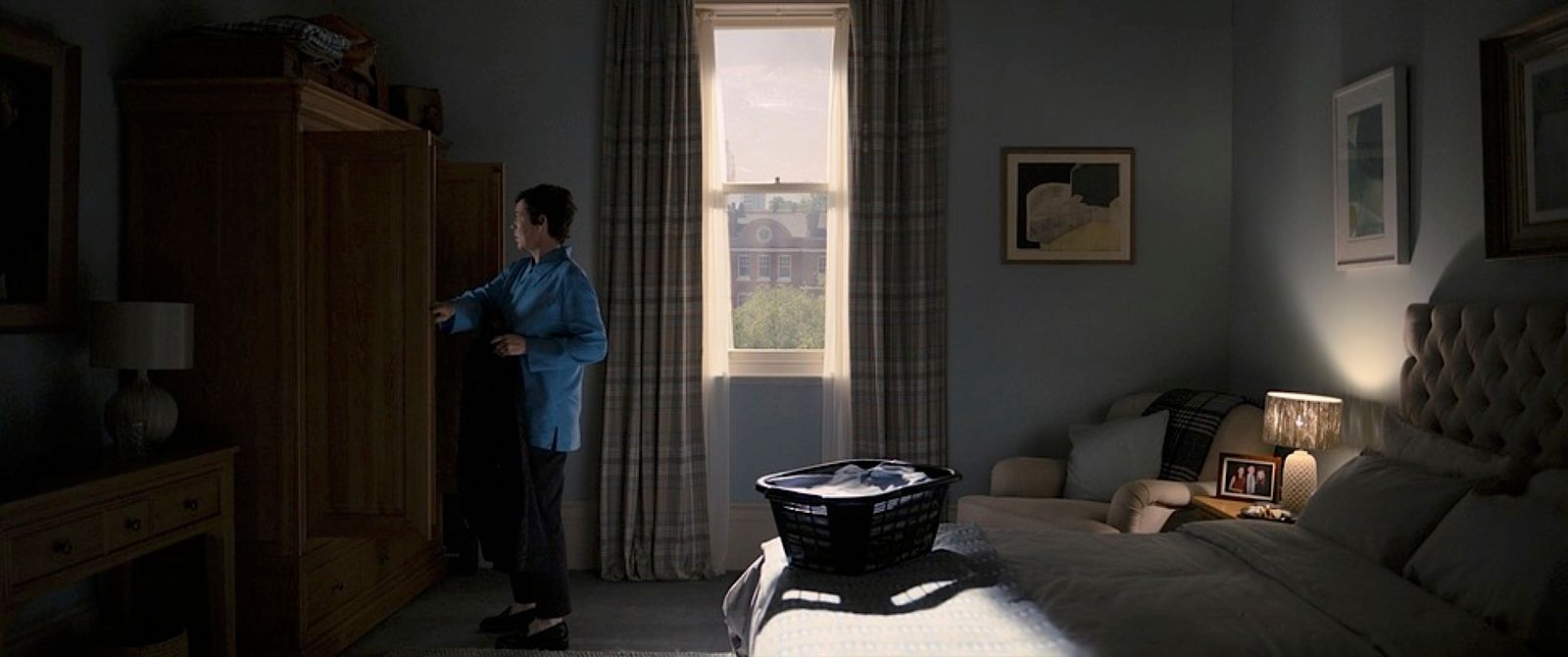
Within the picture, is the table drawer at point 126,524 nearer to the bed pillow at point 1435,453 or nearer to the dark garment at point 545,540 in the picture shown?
the dark garment at point 545,540

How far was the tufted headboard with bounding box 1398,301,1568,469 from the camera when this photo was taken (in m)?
2.65

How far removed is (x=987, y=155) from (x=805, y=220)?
2.88 ft

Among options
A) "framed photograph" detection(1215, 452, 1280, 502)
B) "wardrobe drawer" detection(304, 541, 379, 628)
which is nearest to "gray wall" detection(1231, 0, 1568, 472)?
"framed photograph" detection(1215, 452, 1280, 502)

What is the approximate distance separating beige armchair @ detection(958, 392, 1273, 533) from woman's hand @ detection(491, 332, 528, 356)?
184cm

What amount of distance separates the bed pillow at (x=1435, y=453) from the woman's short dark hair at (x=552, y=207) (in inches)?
107

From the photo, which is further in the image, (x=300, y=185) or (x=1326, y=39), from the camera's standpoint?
(x=1326, y=39)

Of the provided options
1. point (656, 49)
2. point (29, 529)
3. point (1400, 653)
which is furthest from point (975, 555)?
point (656, 49)

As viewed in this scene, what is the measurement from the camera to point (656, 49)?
471 cm

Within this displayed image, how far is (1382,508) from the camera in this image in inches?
104

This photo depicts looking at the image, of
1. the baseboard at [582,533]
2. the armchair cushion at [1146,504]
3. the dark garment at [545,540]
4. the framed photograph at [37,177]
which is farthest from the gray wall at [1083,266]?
the framed photograph at [37,177]

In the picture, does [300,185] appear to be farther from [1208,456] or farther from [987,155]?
[1208,456]

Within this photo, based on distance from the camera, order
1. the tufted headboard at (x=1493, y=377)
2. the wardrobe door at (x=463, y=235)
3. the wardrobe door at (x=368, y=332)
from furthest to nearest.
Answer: the wardrobe door at (x=463, y=235) < the wardrobe door at (x=368, y=332) < the tufted headboard at (x=1493, y=377)

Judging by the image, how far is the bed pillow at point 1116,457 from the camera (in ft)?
13.8

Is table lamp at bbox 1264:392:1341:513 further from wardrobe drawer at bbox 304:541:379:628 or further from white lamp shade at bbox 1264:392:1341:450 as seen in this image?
wardrobe drawer at bbox 304:541:379:628
